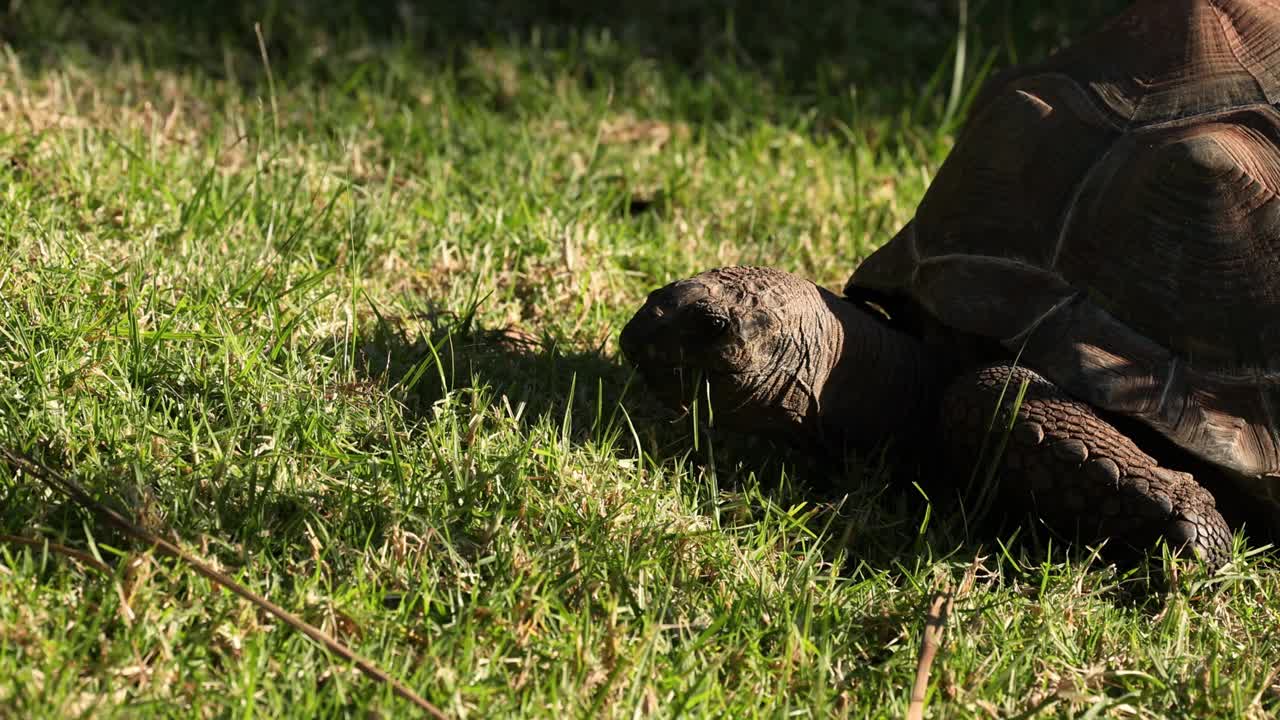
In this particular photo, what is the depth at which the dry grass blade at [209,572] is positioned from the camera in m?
1.91

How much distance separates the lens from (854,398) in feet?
9.34

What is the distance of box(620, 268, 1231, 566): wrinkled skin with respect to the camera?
255cm

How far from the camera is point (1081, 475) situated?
2559 millimetres

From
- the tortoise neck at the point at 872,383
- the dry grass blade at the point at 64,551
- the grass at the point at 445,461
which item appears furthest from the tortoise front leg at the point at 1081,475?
the dry grass blade at the point at 64,551

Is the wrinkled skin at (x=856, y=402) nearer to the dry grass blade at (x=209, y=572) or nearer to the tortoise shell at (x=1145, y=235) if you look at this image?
the tortoise shell at (x=1145, y=235)

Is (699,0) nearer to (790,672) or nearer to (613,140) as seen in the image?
(613,140)

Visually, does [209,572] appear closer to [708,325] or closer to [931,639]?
[708,325]

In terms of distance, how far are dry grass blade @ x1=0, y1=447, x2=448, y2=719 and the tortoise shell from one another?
57.9 inches

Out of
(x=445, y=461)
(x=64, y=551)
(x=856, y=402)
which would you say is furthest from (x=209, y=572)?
(x=856, y=402)

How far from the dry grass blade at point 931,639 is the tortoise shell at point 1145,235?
511 mm

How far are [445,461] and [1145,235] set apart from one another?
1521mm

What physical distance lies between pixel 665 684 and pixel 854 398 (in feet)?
3.27

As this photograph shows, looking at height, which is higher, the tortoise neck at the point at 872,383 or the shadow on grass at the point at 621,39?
the shadow on grass at the point at 621,39

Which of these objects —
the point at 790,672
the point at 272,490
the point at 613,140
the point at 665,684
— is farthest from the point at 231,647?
the point at 613,140
